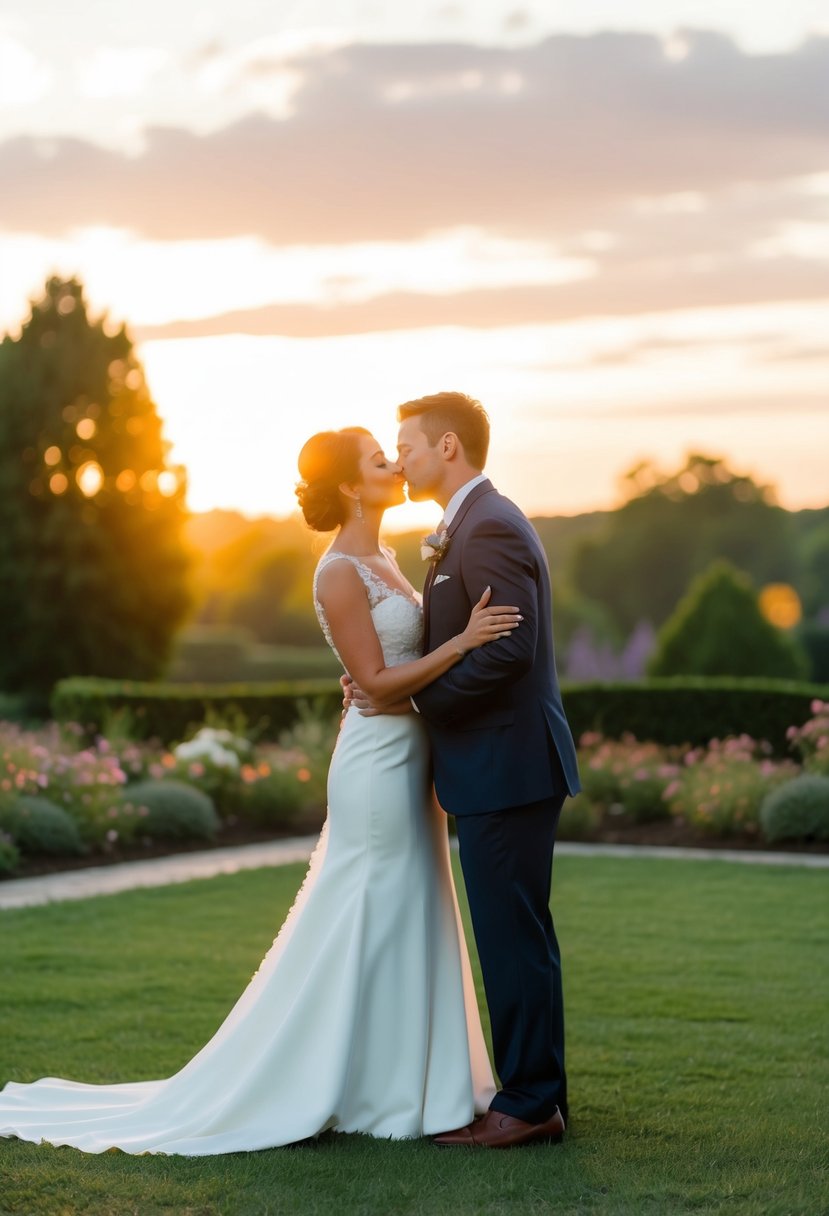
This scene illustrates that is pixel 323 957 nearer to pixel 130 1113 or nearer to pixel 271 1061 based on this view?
pixel 271 1061

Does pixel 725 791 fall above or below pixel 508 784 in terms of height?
below

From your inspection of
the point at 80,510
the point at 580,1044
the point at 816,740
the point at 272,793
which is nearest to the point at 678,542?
the point at 80,510

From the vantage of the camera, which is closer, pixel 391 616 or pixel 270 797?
pixel 391 616

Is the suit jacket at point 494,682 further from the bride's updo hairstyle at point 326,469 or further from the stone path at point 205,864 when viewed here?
the stone path at point 205,864

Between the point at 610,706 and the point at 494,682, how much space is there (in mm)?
10625

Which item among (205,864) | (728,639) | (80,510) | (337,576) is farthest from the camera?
(80,510)

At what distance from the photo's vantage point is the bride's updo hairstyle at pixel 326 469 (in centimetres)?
431

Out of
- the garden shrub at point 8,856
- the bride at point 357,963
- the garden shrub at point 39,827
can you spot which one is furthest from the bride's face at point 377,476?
the garden shrub at point 39,827

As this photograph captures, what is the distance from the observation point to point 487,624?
3895 millimetres

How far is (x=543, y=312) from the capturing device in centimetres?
1372

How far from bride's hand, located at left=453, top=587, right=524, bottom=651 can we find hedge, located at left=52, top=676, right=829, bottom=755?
10.3 meters

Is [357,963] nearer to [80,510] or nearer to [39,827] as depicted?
[39,827]

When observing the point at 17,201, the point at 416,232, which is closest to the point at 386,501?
the point at 416,232

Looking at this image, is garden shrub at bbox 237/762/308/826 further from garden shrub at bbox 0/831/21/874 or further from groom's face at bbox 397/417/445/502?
groom's face at bbox 397/417/445/502
